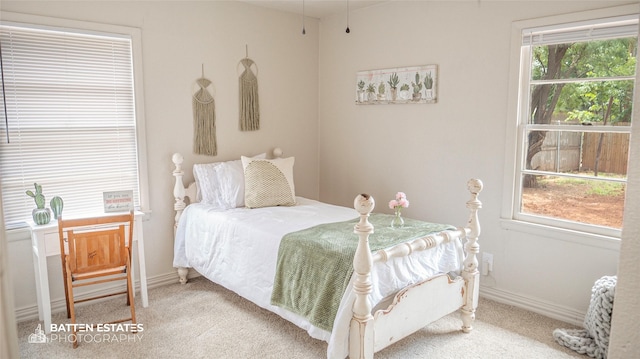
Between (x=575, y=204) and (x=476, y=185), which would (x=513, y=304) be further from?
(x=476, y=185)

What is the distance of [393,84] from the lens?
3.96 meters

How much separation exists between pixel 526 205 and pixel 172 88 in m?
2.92

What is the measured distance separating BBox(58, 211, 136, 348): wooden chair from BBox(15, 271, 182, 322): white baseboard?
1.75ft

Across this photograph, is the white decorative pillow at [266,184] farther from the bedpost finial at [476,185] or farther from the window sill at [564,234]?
the window sill at [564,234]

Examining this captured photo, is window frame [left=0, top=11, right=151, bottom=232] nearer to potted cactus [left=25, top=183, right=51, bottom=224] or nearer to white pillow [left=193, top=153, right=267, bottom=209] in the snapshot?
potted cactus [left=25, top=183, right=51, bottom=224]

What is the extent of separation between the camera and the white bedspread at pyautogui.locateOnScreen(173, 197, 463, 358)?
93.3 inches

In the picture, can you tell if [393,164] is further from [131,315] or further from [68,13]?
[68,13]

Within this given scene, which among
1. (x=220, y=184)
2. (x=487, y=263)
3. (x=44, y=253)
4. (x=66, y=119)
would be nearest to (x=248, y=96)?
(x=220, y=184)

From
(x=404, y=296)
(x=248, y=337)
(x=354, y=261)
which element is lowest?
(x=248, y=337)

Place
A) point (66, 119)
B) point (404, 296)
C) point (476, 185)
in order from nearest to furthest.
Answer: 1. point (404, 296)
2. point (476, 185)
3. point (66, 119)

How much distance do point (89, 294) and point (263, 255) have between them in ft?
5.07

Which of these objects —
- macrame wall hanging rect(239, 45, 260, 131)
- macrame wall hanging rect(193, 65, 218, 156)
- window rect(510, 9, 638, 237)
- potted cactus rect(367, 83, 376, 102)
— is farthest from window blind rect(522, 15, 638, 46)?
macrame wall hanging rect(193, 65, 218, 156)

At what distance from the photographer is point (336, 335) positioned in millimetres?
2230

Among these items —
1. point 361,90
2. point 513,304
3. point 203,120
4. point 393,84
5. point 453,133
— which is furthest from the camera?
point 361,90
